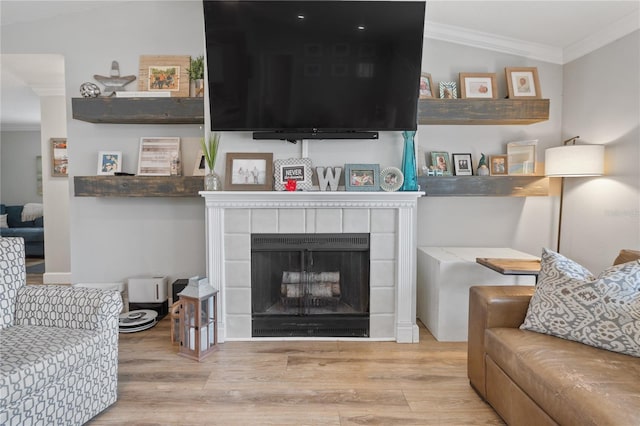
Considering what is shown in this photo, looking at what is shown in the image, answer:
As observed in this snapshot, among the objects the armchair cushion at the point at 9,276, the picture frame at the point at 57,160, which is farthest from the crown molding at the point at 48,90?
the armchair cushion at the point at 9,276

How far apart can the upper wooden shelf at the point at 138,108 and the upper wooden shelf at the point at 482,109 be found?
1.90 meters

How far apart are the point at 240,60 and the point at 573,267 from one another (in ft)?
7.76

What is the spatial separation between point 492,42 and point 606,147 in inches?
49.5

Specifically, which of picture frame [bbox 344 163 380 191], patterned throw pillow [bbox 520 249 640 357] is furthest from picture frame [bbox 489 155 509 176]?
patterned throw pillow [bbox 520 249 640 357]

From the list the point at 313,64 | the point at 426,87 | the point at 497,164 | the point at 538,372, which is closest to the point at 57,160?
the point at 313,64

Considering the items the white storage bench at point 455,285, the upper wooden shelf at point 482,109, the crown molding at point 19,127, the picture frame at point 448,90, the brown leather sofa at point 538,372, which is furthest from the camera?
the crown molding at point 19,127

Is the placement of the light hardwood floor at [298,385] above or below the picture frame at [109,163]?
below

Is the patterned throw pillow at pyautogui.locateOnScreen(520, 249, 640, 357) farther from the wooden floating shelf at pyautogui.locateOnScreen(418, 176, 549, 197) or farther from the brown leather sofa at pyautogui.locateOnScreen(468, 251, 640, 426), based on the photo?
the wooden floating shelf at pyautogui.locateOnScreen(418, 176, 549, 197)

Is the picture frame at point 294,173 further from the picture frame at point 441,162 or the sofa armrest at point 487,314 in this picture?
the sofa armrest at point 487,314

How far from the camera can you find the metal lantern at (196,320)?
2.64 metres

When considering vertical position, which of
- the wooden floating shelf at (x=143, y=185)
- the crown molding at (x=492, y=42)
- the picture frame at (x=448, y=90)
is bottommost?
the wooden floating shelf at (x=143, y=185)

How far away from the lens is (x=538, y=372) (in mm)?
1592

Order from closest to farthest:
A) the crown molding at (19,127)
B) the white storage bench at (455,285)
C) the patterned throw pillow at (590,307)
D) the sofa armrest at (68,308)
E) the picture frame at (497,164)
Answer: the patterned throw pillow at (590,307) → the sofa armrest at (68,308) → the white storage bench at (455,285) → the picture frame at (497,164) → the crown molding at (19,127)

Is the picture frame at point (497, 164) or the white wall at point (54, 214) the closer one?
the picture frame at point (497, 164)
